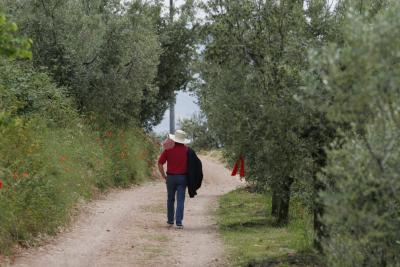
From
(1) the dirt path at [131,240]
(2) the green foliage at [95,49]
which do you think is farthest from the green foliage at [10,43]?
(2) the green foliage at [95,49]

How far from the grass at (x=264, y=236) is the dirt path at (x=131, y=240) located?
1.20 ft

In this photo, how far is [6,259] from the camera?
1022 cm

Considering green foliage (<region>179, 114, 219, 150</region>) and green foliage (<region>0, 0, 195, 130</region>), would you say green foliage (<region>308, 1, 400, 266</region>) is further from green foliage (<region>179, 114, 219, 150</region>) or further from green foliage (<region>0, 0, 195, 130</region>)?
green foliage (<region>179, 114, 219, 150</region>)

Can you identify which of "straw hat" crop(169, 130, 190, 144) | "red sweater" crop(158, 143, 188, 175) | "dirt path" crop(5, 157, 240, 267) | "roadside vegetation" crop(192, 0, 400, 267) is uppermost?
"roadside vegetation" crop(192, 0, 400, 267)

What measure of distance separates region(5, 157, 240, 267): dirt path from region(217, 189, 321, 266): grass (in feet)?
1.20

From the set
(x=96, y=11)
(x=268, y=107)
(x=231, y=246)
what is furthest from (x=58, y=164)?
(x=96, y=11)

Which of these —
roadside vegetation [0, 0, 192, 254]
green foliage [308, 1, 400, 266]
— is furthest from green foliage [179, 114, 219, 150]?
green foliage [308, 1, 400, 266]

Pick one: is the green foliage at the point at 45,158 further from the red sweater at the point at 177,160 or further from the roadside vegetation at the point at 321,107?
the roadside vegetation at the point at 321,107

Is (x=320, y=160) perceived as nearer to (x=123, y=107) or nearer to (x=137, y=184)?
(x=137, y=184)

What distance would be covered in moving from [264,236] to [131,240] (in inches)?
107

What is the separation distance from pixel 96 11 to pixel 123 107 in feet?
18.8

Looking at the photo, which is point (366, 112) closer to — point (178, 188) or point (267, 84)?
point (267, 84)

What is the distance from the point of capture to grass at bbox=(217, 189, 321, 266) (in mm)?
10734

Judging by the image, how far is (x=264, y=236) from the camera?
13.8 meters
